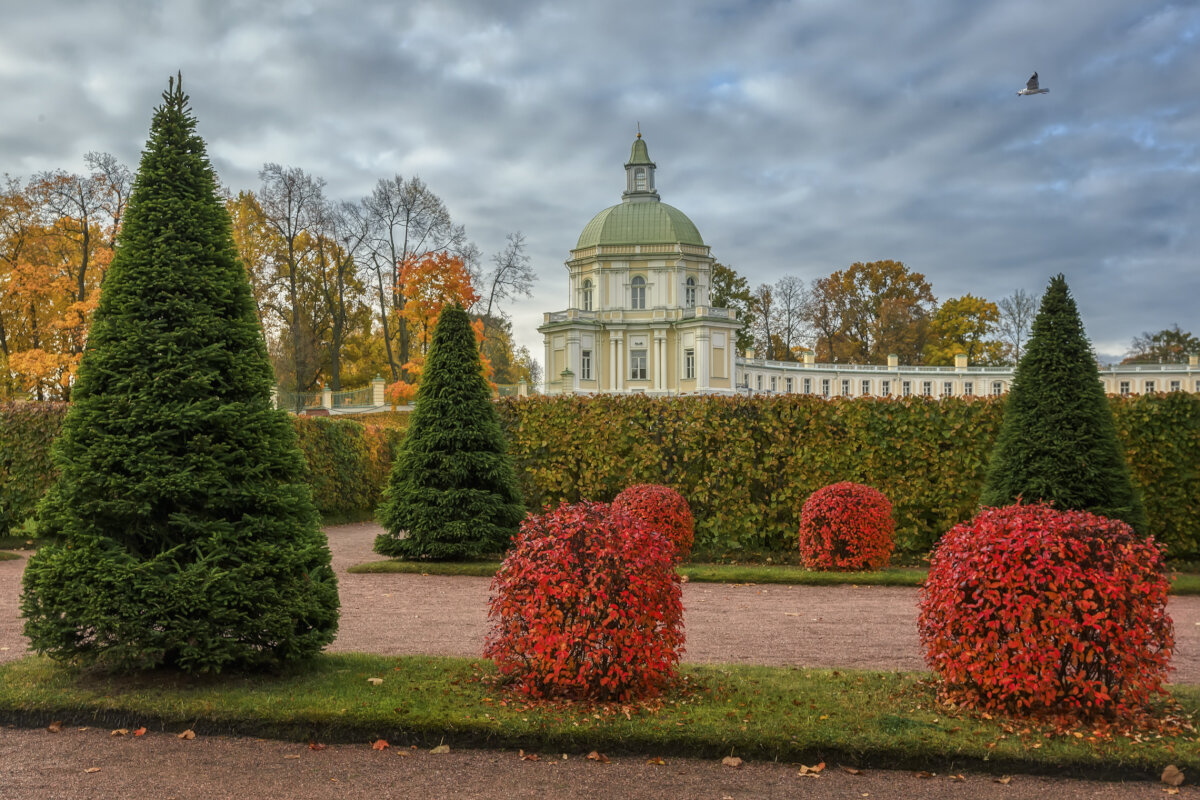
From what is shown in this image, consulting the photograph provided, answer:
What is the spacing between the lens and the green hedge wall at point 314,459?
17.2 metres

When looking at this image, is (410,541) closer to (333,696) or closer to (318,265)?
(333,696)

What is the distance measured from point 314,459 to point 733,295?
5383cm

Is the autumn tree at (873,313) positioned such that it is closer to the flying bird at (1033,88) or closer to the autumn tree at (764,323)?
the autumn tree at (764,323)

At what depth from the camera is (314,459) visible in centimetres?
2117

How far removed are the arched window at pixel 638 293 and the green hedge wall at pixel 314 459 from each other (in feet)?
132

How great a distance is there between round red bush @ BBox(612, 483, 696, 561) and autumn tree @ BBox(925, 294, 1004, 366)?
211 feet

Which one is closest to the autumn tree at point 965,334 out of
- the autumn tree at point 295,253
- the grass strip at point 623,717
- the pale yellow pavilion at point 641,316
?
the pale yellow pavilion at point 641,316

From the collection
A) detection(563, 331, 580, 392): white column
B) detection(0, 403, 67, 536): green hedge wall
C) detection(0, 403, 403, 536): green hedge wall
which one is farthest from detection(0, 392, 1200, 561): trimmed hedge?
detection(563, 331, 580, 392): white column

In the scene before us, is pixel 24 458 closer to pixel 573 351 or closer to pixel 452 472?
pixel 452 472

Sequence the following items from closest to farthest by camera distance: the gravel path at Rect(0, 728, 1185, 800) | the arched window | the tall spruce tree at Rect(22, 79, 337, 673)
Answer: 1. the gravel path at Rect(0, 728, 1185, 800)
2. the tall spruce tree at Rect(22, 79, 337, 673)
3. the arched window

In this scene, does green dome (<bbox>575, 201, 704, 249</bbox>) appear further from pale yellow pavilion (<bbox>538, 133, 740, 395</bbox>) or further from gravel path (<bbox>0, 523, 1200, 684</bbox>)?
gravel path (<bbox>0, 523, 1200, 684</bbox>)

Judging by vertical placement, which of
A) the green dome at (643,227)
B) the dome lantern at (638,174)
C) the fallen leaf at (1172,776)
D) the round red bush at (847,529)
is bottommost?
the fallen leaf at (1172,776)

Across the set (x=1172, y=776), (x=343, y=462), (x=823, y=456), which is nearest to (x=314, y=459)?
(x=343, y=462)

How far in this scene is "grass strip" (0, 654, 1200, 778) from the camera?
17.0ft
